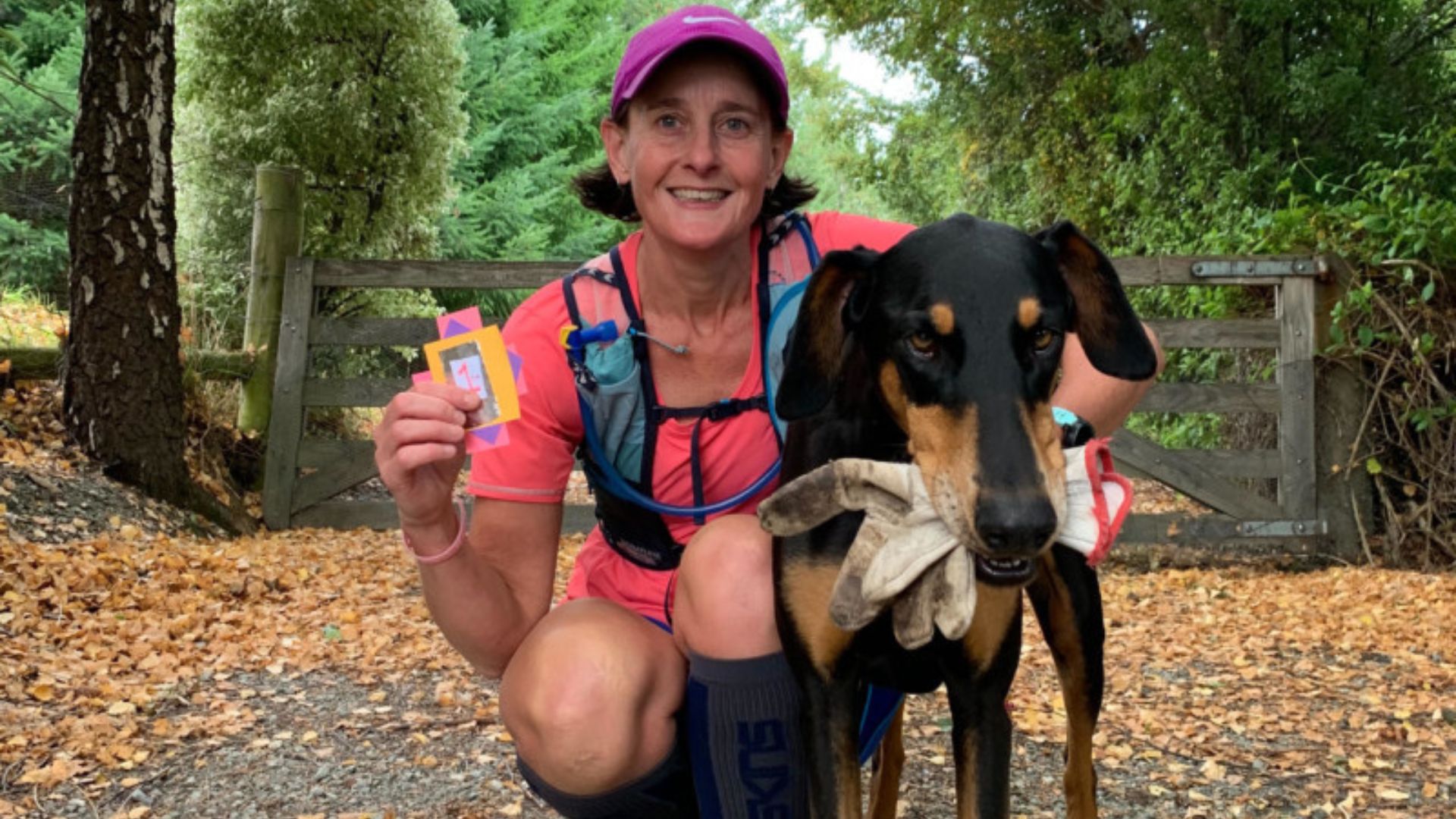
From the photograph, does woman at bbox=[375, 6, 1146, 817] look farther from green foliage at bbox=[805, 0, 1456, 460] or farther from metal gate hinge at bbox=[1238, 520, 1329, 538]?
green foliage at bbox=[805, 0, 1456, 460]

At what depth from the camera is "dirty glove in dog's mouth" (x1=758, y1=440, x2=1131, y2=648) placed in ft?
5.30

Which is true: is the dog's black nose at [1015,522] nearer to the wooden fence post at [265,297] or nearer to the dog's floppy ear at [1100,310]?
the dog's floppy ear at [1100,310]

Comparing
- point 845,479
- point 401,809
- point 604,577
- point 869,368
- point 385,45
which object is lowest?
point 401,809

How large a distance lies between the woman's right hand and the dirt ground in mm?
1419

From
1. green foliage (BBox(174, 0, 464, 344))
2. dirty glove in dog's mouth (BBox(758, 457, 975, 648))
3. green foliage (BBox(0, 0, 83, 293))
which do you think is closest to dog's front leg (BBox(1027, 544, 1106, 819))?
dirty glove in dog's mouth (BBox(758, 457, 975, 648))

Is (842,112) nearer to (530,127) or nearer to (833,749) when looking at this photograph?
(530,127)

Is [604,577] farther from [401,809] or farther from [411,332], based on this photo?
[411,332]

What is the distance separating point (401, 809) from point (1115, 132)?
776cm

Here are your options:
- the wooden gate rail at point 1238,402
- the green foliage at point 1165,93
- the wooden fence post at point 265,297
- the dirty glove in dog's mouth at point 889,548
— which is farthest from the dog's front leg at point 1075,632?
the wooden fence post at point 265,297

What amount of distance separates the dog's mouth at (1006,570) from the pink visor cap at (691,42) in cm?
92

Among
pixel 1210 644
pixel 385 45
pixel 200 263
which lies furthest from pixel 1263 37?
pixel 200 263

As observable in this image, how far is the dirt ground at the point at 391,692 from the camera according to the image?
10.0 ft

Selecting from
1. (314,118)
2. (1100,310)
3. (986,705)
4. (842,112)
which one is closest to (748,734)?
(986,705)

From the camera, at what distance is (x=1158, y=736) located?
3.57 meters
